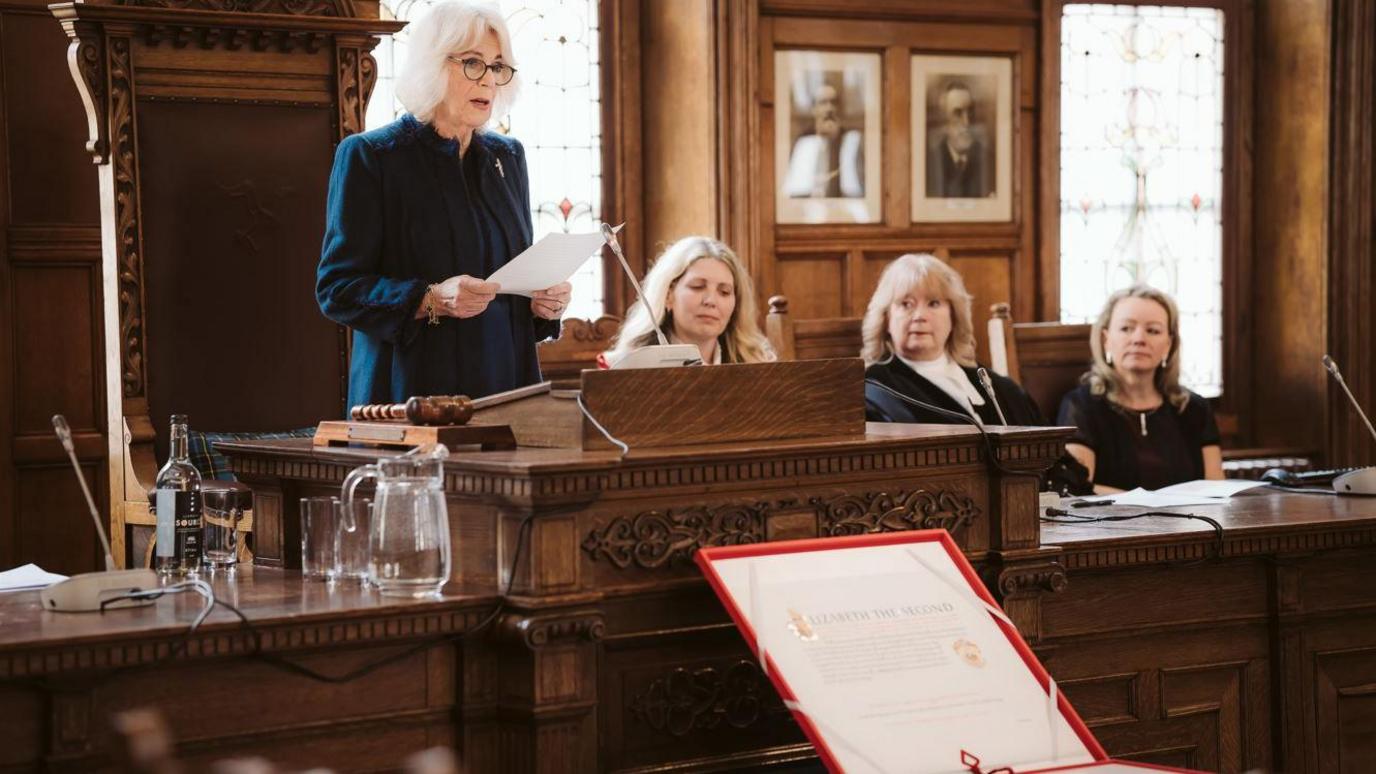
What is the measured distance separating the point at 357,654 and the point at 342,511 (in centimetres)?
24

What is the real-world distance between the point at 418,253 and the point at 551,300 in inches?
9.8

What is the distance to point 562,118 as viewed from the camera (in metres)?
5.18

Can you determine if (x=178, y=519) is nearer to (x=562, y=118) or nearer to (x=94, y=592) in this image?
(x=94, y=592)

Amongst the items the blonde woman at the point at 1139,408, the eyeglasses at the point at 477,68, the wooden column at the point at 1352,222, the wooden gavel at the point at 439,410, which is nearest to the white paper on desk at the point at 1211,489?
the blonde woman at the point at 1139,408

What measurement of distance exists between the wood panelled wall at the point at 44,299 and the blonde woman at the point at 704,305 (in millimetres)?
1476

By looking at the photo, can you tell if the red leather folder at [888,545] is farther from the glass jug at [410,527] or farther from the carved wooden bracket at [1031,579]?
the glass jug at [410,527]

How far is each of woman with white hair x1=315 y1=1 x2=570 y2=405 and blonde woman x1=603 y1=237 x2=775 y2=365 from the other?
39.5 inches

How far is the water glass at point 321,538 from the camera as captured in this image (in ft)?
7.12

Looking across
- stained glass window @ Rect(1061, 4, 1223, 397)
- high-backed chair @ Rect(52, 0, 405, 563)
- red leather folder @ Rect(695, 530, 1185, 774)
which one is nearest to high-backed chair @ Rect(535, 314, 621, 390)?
high-backed chair @ Rect(52, 0, 405, 563)

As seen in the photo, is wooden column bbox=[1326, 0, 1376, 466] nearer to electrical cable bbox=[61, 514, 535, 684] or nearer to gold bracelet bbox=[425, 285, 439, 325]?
gold bracelet bbox=[425, 285, 439, 325]

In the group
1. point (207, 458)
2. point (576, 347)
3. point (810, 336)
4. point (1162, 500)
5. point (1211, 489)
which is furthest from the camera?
point (576, 347)

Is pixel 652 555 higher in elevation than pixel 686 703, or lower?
higher

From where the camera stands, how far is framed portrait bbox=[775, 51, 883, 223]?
5.31 meters

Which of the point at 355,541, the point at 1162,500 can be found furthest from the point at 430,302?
the point at 1162,500
